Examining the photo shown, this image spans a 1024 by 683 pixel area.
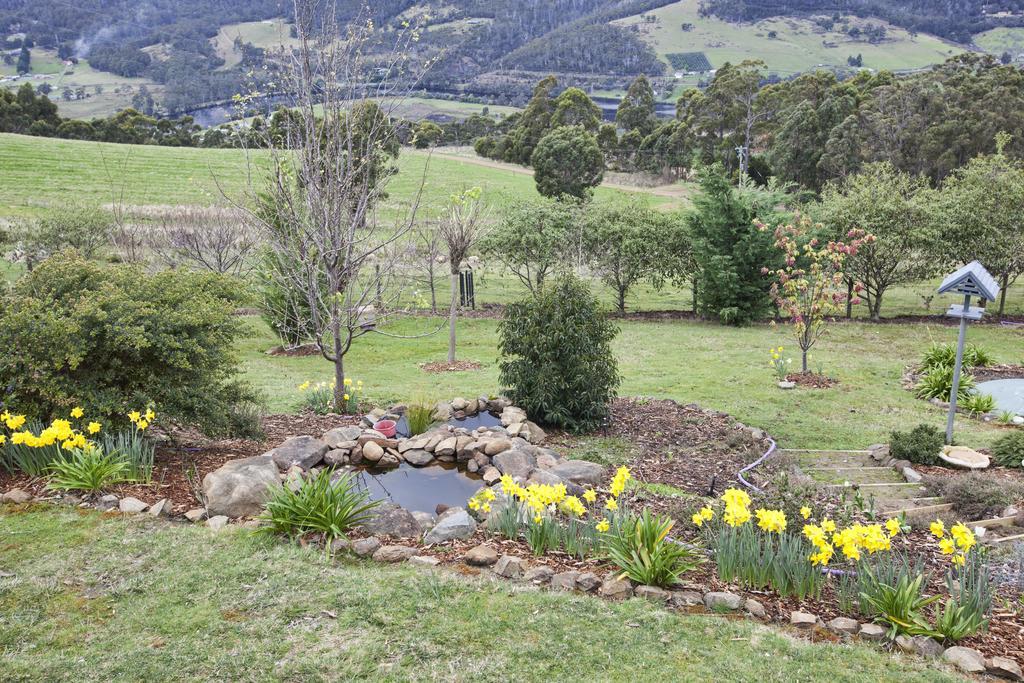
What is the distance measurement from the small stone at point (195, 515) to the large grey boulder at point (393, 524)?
1.34m

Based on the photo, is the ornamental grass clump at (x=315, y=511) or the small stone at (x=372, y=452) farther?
the small stone at (x=372, y=452)

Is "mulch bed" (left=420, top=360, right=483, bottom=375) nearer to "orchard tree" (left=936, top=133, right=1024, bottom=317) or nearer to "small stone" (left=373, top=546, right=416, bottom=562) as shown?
"small stone" (left=373, top=546, right=416, bottom=562)

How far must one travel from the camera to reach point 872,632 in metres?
4.44

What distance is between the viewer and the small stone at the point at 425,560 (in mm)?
5281

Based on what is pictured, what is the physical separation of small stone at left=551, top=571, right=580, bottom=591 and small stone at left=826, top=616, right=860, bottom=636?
1622mm

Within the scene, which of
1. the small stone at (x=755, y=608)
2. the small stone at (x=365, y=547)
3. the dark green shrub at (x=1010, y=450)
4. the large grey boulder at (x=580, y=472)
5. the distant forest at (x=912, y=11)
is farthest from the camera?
the distant forest at (x=912, y=11)

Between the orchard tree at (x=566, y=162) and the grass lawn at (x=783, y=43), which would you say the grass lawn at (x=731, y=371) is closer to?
the orchard tree at (x=566, y=162)

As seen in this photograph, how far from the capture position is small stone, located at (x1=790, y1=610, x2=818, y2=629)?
179 inches

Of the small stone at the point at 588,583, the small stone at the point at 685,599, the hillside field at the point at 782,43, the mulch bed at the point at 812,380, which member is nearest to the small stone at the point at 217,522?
the small stone at the point at 588,583

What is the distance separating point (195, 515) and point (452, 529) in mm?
2106

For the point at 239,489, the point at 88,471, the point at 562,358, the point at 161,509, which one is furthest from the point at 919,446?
the point at 88,471

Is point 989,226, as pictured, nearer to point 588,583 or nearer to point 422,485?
point 422,485

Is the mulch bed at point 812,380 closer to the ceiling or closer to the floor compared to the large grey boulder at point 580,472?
closer to the floor

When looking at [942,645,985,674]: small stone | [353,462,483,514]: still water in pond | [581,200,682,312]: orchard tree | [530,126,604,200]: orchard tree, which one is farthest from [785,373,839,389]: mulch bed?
[530,126,604,200]: orchard tree
